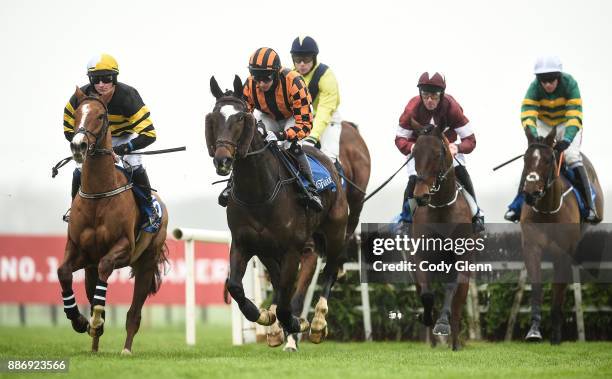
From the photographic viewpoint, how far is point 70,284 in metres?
9.85

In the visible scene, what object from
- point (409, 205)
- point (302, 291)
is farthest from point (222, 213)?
point (302, 291)

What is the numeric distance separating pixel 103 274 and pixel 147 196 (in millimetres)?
1203

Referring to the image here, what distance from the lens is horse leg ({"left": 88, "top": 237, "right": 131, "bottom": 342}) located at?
31.8 feet

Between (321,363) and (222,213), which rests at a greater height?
(222,213)

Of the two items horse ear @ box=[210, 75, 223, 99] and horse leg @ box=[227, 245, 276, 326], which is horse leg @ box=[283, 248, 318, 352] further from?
horse ear @ box=[210, 75, 223, 99]

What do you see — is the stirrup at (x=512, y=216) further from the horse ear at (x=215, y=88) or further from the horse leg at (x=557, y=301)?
the horse ear at (x=215, y=88)

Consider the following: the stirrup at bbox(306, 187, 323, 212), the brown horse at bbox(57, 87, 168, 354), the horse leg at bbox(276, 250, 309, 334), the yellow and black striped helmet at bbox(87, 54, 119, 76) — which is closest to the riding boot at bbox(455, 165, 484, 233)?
the stirrup at bbox(306, 187, 323, 212)

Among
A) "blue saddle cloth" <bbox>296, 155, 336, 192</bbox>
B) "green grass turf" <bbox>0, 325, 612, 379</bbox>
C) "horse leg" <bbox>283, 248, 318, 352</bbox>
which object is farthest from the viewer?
"blue saddle cloth" <bbox>296, 155, 336, 192</bbox>

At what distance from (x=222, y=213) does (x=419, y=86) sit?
6371 millimetres

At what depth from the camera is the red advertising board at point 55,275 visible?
61.2 ft

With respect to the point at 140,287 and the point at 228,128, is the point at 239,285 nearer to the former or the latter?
the point at 228,128

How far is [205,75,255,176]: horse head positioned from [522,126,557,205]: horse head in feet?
12.8

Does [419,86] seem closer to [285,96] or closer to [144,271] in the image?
[285,96]

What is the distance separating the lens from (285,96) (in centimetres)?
1048
